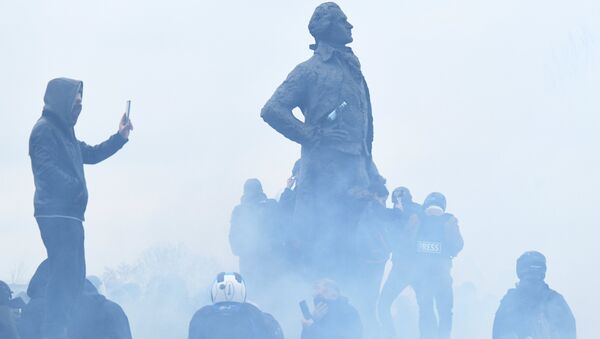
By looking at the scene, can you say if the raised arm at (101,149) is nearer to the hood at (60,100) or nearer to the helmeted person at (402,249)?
the hood at (60,100)

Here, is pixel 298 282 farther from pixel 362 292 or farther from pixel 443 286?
pixel 443 286

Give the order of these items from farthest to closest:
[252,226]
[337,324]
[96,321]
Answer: [252,226], [337,324], [96,321]

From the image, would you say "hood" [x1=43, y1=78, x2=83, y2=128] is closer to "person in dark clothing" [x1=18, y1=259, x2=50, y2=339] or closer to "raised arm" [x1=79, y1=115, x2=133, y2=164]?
"raised arm" [x1=79, y1=115, x2=133, y2=164]

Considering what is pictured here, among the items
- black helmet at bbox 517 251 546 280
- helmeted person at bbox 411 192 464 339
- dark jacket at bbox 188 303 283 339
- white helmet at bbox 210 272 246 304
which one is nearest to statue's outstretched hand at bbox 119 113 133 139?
white helmet at bbox 210 272 246 304

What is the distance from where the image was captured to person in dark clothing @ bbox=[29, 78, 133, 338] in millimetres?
11820

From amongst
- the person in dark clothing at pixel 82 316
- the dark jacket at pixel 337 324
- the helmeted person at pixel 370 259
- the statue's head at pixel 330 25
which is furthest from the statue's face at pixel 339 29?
the person in dark clothing at pixel 82 316

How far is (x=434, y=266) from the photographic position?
18.4m

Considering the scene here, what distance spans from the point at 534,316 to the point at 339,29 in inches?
165

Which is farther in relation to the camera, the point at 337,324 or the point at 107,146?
the point at 337,324

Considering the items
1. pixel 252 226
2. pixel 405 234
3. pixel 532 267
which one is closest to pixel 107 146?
pixel 252 226

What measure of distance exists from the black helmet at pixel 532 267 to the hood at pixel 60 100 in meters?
6.36

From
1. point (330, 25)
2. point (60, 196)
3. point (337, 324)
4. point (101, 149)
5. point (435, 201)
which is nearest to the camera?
point (60, 196)

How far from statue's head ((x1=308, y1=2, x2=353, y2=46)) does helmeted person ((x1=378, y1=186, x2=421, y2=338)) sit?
3617mm

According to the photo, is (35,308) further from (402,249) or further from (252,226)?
(402,249)
